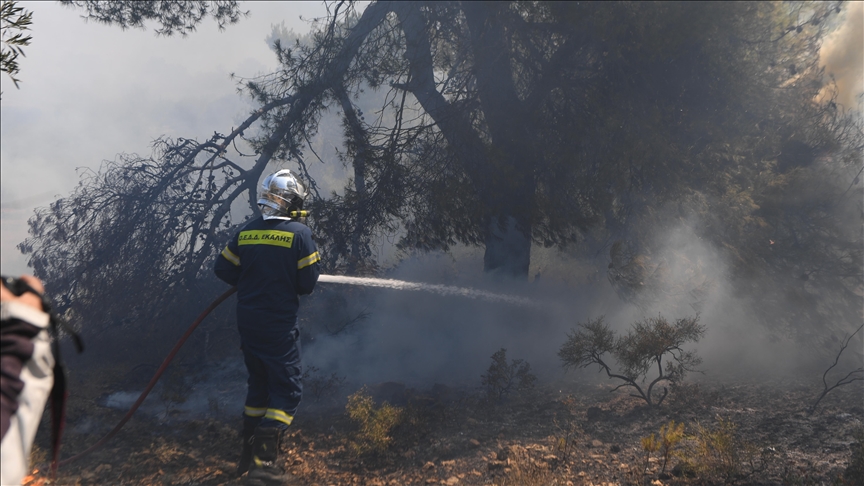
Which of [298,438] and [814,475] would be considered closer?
[814,475]

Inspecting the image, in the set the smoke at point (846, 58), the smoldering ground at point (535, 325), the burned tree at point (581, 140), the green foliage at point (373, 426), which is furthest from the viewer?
the smoke at point (846, 58)

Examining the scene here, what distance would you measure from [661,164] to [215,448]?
554 cm

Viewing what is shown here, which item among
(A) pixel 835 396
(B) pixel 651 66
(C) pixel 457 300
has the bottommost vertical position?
(A) pixel 835 396

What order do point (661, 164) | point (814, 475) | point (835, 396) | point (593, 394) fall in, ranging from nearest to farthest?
point (814, 475)
point (835, 396)
point (593, 394)
point (661, 164)

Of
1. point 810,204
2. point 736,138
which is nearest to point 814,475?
point 736,138

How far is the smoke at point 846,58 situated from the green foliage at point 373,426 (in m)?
7.94

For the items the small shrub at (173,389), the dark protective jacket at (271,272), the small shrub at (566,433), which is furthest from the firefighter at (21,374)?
the small shrub at (173,389)

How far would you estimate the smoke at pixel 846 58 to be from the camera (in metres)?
7.62

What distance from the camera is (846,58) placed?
7.95 meters

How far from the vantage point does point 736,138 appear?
6.54 meters

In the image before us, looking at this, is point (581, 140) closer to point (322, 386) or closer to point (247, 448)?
point (322, 386)

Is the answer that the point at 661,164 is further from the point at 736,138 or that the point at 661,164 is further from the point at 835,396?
the point at 835,396

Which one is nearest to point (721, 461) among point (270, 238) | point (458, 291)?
point (270, 238)

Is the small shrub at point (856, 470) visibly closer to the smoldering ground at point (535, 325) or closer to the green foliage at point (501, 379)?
the green foliage at point (501, 379)
